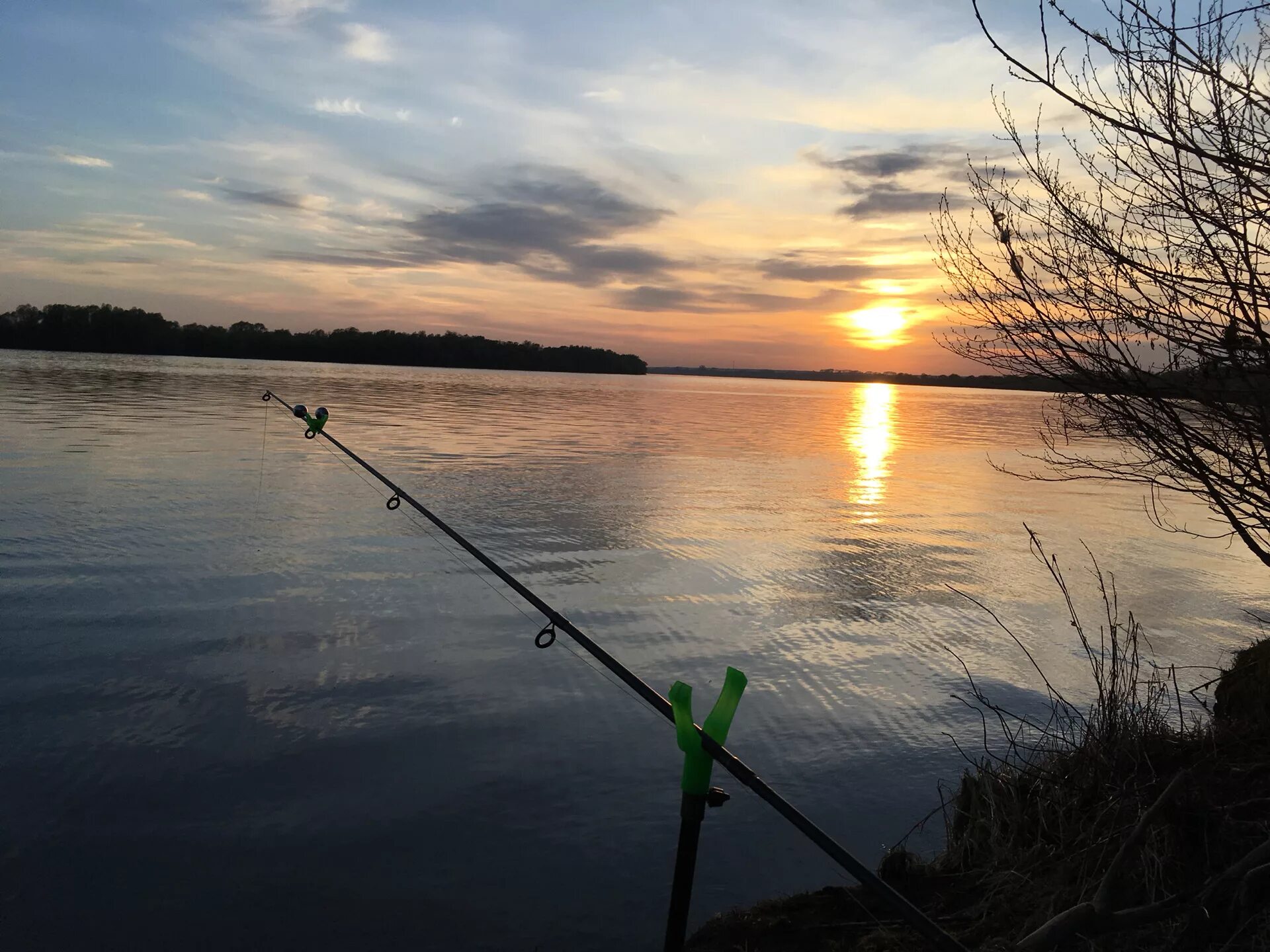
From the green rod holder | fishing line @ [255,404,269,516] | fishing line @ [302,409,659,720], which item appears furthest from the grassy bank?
fishing line @ [255,404,269,516]

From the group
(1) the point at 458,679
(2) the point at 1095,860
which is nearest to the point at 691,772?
(2) the point at 1095,860

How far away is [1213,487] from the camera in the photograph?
3.77 meters

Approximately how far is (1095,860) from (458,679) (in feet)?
13.8

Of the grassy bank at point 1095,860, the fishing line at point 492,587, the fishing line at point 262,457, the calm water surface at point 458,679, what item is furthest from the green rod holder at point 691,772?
the fishing line at point 262,457

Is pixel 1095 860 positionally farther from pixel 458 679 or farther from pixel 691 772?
pixel 458 679

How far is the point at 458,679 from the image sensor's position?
21.1 ft

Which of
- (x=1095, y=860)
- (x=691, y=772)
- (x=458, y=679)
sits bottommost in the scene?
(x=458, y=679)

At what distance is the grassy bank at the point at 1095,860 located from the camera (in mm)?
2863

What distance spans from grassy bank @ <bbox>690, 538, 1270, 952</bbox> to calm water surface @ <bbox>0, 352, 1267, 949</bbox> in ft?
1.64

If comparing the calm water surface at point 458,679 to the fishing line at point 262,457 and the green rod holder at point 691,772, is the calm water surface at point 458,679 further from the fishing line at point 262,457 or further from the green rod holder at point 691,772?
the green rod holder at point 691,772

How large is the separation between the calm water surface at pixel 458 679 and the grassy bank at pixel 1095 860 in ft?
1.64

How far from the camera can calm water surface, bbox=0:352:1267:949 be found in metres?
3.98

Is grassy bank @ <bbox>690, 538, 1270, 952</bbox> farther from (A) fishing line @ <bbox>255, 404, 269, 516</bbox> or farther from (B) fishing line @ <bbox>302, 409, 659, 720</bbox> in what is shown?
(A) fishing line @ <bbox>255, 404, 269, 516</bbox>

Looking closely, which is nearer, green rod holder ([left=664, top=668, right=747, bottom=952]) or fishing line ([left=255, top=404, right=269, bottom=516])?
green rod holder ([left=664, top=668, right=747, bottom=952])
